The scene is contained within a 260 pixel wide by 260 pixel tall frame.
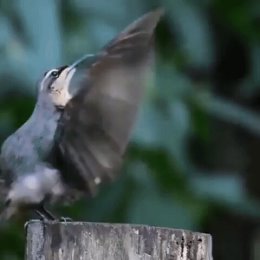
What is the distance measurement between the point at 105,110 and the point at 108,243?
339 mm

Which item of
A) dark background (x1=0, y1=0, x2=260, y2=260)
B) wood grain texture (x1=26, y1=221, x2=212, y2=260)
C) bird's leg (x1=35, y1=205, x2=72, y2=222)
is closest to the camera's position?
wood grain texture (x1=26, y1=221, x2=212, y2=260)

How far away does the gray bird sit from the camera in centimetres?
241

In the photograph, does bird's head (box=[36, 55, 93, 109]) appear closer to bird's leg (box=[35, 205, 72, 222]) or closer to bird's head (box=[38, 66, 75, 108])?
bird's head (box=[38, 66, 75, 108])

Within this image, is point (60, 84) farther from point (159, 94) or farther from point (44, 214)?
point (159, 94)

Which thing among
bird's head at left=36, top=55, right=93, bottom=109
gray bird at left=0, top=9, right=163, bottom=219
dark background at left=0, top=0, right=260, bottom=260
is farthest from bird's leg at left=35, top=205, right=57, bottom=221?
dark background at left=0, top=0, right=260, bottom=260

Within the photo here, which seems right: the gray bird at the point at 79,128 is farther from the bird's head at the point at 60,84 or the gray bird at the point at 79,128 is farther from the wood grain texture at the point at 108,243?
the wood grain texture at the point at 108,243

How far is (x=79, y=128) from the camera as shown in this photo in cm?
242

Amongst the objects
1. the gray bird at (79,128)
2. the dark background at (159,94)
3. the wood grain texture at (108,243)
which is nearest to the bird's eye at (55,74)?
the gray bird at (79,128)

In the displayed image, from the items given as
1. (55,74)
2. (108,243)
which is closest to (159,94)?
(55,74)

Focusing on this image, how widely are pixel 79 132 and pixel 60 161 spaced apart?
58 millimetres

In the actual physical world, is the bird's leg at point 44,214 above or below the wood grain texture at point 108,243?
above

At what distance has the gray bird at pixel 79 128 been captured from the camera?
241 centimetres

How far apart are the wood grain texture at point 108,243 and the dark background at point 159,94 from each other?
101 centimetres

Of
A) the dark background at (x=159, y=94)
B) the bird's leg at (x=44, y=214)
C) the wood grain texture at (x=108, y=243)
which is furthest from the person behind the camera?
the dark background at (x=159, y=94)
